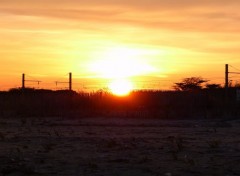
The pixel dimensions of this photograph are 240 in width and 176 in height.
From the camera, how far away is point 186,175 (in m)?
10.4

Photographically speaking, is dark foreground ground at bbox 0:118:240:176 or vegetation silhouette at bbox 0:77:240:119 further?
vegetation silhouette at bbox 0:77:240:119

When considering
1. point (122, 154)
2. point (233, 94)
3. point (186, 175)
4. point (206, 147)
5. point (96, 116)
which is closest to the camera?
point (186, 175)

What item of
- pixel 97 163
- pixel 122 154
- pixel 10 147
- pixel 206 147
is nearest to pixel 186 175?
pixel 97 163

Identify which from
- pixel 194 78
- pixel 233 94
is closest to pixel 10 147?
pixel 233 94

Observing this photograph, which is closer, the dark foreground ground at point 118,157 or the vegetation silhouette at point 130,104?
the dark foreground ground at point 118,157

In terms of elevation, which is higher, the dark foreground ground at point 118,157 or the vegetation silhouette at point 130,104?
the vegetation silhouette at point 130,104

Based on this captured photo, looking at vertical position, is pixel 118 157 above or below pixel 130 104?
below

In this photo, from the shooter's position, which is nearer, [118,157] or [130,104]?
[118,157]

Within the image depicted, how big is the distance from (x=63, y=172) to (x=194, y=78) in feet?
145

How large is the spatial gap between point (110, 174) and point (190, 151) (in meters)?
4.26

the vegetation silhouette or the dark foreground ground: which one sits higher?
the vegetation silhouette

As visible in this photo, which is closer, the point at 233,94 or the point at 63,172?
the point at 63,172

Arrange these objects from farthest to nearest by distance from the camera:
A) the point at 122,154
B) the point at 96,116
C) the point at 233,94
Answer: the point at 233,94 → the point at 96,116 → the point at 122,154

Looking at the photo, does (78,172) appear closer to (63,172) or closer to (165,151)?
(63,172)
